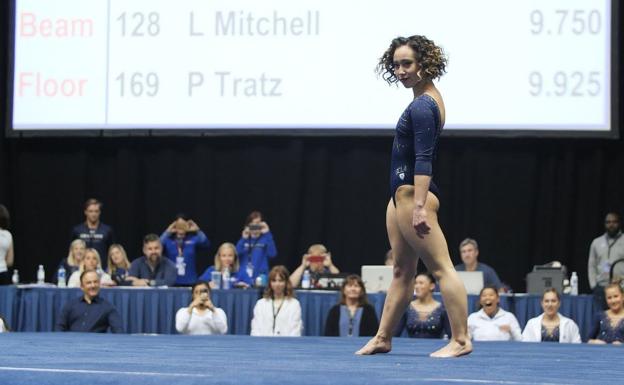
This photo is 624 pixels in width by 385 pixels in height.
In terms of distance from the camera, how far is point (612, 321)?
7.98m

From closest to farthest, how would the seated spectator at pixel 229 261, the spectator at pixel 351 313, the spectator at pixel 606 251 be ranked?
1. the spectator at pixel 351 313
2. the seated spectator at pixel 229 261
3. the spectator at pixel 606 251

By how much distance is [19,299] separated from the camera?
9.58 m

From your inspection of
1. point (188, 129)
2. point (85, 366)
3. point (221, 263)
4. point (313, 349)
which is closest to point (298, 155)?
point (188, 129)

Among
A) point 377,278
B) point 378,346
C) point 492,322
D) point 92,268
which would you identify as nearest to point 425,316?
point 492,322

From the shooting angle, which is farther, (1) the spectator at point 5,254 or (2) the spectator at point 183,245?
(2) the spectator at point 183,245

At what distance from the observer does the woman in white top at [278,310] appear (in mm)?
8719

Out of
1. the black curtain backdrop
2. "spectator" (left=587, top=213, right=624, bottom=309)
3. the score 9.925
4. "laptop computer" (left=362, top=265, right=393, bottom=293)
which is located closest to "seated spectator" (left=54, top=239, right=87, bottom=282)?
the black curtain backdrop

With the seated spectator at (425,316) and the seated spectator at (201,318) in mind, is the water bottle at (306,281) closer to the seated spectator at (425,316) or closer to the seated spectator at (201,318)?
the seated spectator at (201,318)

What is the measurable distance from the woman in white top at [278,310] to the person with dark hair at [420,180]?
Result: 161 inches

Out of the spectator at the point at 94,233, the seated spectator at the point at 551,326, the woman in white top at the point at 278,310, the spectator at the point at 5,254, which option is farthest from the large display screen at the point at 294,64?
the seated spectator at the point at 551,326

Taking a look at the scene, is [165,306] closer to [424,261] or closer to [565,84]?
[565,84]

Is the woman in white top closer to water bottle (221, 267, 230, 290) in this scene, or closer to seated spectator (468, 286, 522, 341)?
water bottle (221, 267, 230, 290)

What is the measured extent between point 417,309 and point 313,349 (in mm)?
3103

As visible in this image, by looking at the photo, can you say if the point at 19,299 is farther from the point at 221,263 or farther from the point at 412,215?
the point at 412,215
